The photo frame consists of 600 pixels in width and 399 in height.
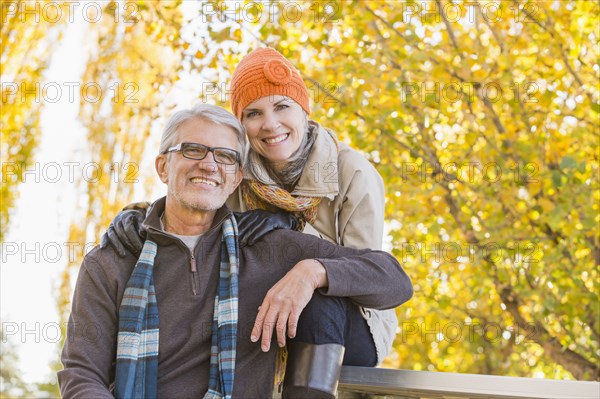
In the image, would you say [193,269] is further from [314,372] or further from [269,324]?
[314,372]

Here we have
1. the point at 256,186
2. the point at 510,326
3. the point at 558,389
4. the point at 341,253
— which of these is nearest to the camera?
the point at 558,389

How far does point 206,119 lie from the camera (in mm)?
2363

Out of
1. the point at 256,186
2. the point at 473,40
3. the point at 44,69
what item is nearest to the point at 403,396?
the point at 256,186

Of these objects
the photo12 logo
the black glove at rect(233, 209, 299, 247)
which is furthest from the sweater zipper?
the photo12 logo

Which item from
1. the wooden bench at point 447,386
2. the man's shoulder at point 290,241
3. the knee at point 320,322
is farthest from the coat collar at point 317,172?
the wooden bench at point 447,386

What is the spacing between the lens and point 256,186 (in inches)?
97.9

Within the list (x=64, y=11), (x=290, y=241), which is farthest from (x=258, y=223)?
(x=64, y=11)

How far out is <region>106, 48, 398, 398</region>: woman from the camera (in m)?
2.44

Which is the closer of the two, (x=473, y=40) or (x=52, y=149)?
(x=473, y=40)

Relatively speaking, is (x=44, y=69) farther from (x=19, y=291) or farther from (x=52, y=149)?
(x=19, y=291)

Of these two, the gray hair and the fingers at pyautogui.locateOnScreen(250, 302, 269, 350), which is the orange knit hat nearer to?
the gray hair

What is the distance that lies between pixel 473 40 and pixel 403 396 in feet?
9.45

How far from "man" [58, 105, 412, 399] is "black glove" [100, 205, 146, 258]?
0.02m

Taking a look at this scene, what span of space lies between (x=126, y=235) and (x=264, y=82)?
0.71 metres
